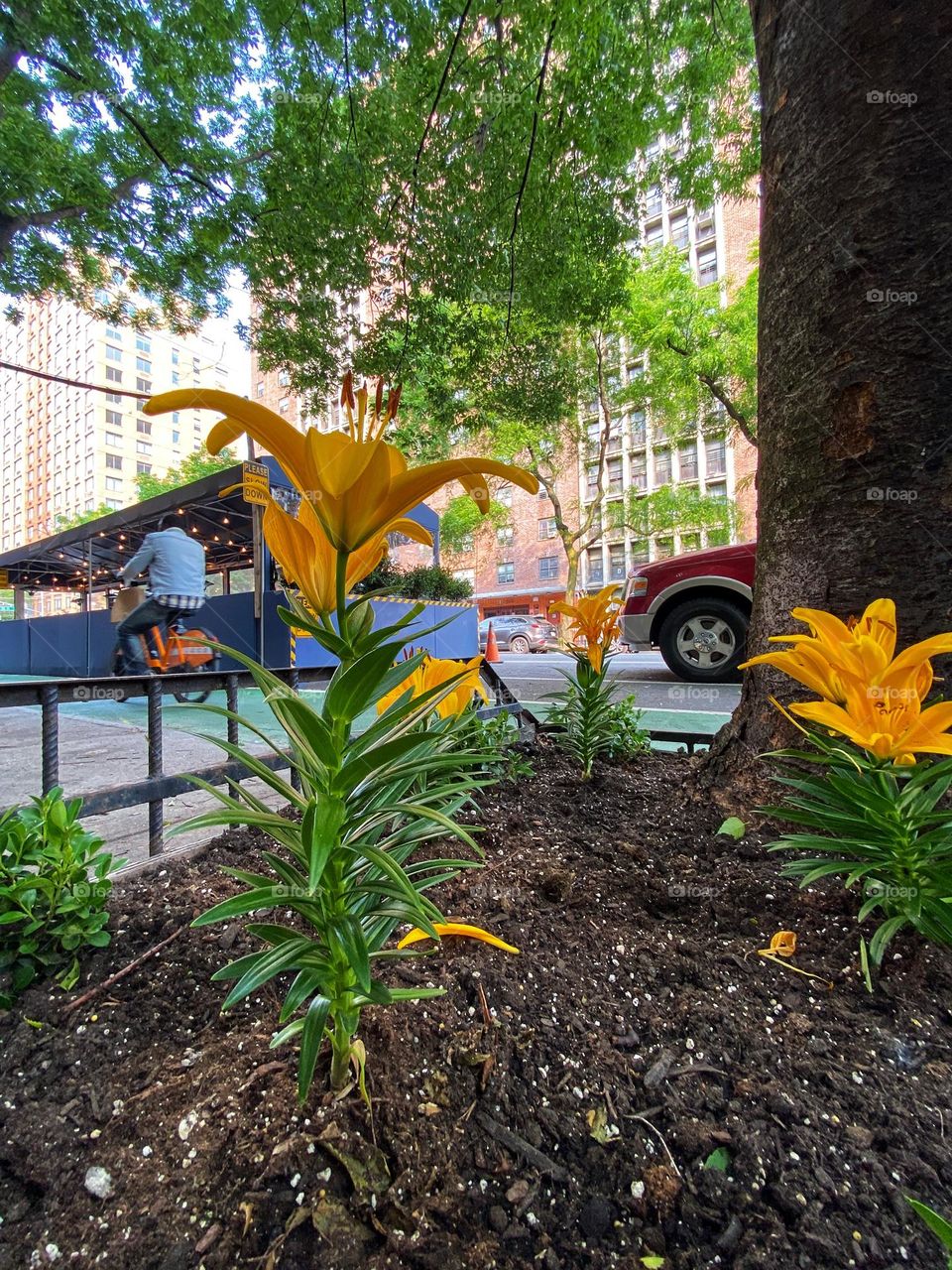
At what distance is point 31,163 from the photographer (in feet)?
12.1

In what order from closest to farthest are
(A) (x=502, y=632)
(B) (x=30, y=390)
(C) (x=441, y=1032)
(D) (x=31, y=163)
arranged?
(C) (x=441, y=1032), (D) (x=31, y=163), (A) (x=502, y=632), (B) (x=30, y=390)

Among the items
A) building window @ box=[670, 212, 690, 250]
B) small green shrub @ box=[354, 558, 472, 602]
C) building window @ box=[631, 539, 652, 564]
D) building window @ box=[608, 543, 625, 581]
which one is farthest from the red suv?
building window @ box=[670, 212, 690, 250]

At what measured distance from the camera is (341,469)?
0.57 metres

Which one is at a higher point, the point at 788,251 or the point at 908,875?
the point at 788,251

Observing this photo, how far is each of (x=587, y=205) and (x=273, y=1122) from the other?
17.0ft

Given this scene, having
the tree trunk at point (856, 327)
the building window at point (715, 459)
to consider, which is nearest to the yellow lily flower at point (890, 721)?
the tree trunk at point (856, 327)

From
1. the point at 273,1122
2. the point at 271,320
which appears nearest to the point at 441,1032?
the point at 273,1122

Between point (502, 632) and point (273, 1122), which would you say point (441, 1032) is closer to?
point (273, 1122)

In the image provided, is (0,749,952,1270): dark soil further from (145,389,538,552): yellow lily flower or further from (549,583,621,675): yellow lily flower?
(549,583,621,675): yellow lily flower

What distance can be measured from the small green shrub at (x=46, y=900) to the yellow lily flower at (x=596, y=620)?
1.47 metres

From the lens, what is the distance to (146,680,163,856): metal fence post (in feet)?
4.69

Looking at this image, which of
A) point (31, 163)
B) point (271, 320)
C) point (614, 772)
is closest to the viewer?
point (614, 772)

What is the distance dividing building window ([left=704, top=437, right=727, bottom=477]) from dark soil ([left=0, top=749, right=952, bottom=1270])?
25.8m

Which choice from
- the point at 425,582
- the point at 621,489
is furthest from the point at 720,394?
the point at 621,489
